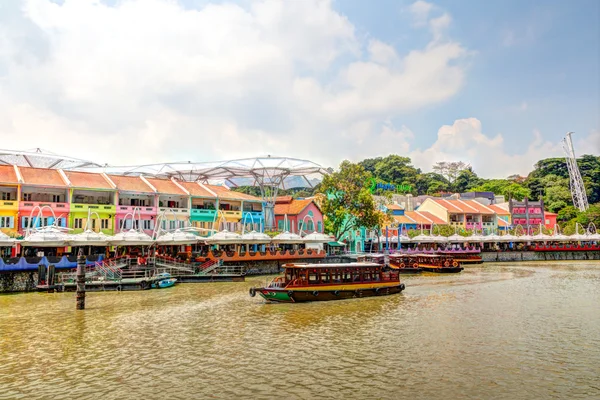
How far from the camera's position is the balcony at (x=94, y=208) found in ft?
155

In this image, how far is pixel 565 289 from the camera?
3525 centimetres

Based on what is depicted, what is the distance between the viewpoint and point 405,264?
5206 cm

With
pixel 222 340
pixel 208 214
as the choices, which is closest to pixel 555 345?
pixel 222 340

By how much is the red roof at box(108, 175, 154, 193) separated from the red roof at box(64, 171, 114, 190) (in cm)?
122

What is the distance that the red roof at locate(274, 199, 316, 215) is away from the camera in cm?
6681

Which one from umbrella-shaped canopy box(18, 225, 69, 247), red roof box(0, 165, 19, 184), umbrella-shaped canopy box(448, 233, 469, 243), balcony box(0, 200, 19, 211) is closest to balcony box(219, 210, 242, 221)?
balcony box(0, 200, 19, 211)

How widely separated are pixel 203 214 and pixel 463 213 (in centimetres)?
5168

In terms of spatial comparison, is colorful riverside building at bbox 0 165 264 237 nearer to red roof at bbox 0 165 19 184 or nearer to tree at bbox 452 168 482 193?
red roof at bbox 0 165 19 184

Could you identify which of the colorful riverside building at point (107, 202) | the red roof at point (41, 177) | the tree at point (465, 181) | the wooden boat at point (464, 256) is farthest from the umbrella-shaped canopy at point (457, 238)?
the red roof at point (41, 177)

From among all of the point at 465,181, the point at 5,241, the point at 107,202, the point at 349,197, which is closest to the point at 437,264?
the point at 349,197

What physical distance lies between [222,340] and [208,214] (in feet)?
126

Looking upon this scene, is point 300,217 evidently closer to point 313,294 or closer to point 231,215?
point 231,215

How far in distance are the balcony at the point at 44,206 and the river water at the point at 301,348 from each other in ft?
52.3

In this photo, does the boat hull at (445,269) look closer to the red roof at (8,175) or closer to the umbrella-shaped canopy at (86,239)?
the umbrella-shaped canopy at (86,239)
